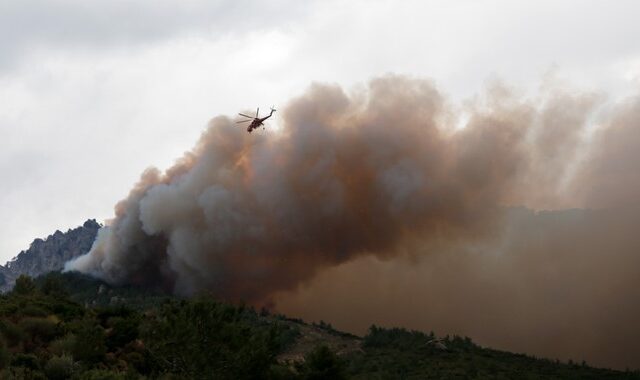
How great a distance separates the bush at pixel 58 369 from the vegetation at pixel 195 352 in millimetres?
47

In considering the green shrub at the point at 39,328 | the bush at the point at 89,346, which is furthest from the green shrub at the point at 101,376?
the green shrub at the point at 39,328

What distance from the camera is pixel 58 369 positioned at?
102ft

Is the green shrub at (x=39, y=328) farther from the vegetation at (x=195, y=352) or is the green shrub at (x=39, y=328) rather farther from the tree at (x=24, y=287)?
the tree at (x=24, y=287)

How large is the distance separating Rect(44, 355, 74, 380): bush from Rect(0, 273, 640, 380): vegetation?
0.05 metres

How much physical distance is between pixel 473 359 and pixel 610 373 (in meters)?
17.1

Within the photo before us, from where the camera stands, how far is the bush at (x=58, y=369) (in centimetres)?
3072

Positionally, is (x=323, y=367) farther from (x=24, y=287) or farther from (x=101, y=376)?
(x=24, y=287)

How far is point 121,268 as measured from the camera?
11781 cm

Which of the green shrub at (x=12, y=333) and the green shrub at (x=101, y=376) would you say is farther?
the green shrub at (x=12, y=333)

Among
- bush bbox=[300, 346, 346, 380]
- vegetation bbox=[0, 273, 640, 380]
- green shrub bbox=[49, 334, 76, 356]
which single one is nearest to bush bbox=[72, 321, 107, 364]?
vegetation bbox=[0, 273, 640, 380]

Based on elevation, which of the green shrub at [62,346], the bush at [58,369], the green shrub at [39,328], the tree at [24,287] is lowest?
the bush at [58,369]

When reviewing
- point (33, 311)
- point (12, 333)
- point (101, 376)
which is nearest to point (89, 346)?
point (12, 333)

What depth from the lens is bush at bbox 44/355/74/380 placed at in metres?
30.7

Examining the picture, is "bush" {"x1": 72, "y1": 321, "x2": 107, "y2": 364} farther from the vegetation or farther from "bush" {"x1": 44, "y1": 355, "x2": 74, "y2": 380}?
"bush" {"x1": 44, "y1": 355, "x2": 74, "y2": 380}
